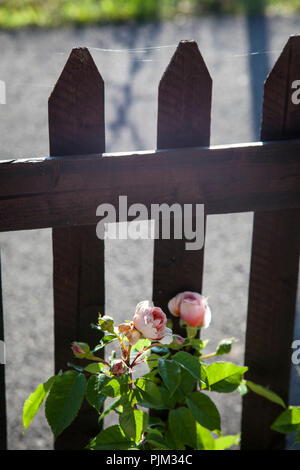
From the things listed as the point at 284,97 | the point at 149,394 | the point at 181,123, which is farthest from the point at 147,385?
the point at 284,97

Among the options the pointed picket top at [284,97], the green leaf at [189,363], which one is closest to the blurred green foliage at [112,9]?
the pointed picket top at [284,97]

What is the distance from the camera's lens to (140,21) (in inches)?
255

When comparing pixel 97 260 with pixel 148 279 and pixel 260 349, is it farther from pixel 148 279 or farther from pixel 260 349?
pixel 148 279

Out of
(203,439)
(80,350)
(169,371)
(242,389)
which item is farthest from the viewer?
(203,439)

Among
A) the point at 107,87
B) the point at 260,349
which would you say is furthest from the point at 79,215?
the point at 107,87

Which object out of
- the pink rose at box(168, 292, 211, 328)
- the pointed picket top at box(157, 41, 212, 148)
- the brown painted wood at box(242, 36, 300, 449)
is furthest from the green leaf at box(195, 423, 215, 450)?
the pointed picket top at box(157, 41, 212, 148)

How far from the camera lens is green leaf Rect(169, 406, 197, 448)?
5.46 ft

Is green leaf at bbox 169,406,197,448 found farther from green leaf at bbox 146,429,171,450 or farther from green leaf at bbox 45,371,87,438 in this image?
green leaf at bbox 45,371,87,438

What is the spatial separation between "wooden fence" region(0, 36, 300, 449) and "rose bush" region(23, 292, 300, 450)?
0.52 feet

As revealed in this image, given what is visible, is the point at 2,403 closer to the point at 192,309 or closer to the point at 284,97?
the point at 192,309

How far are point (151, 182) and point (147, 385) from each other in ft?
1.58

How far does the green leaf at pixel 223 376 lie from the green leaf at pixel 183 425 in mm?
94

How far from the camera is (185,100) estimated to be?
167 centimetres

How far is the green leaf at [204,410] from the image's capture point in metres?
1.61
